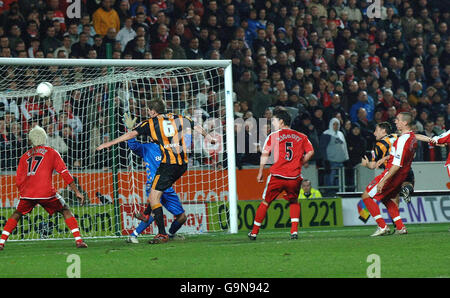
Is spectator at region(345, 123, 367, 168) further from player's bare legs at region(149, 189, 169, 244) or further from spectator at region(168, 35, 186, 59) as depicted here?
player's bare legs at region(149, 189, 169, 244)

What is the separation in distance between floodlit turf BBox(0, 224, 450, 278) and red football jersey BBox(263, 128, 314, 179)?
0.91m

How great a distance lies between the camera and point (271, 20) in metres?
20.0

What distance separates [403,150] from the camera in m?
11.5

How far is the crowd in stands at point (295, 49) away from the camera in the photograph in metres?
16.4

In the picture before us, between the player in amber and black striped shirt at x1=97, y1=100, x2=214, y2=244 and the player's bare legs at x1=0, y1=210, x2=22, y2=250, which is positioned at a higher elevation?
the player in amber and black striped shirt at x1=97, y1=100, x2=214, y2=244

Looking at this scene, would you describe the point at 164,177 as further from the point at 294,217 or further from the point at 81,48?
the point at 81,48

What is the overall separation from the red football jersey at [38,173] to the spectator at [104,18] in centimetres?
689

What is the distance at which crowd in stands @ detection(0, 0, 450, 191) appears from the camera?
16359mm

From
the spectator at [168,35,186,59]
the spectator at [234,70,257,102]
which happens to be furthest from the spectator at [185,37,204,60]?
the spectator at [234,70,257,102]

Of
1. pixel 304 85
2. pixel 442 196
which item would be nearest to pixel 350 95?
pixel 304 85

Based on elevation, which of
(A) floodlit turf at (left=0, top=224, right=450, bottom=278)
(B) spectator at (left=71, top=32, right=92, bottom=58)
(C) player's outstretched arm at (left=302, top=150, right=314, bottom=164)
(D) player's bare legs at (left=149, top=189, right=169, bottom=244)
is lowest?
(A) floodlit turf at (left=0, top=224, right=450, bottom=278)

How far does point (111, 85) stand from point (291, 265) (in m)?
6.60

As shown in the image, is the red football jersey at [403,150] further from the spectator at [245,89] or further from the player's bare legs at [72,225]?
the spectator at [245,89]

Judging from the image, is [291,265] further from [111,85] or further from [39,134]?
[111,85]
